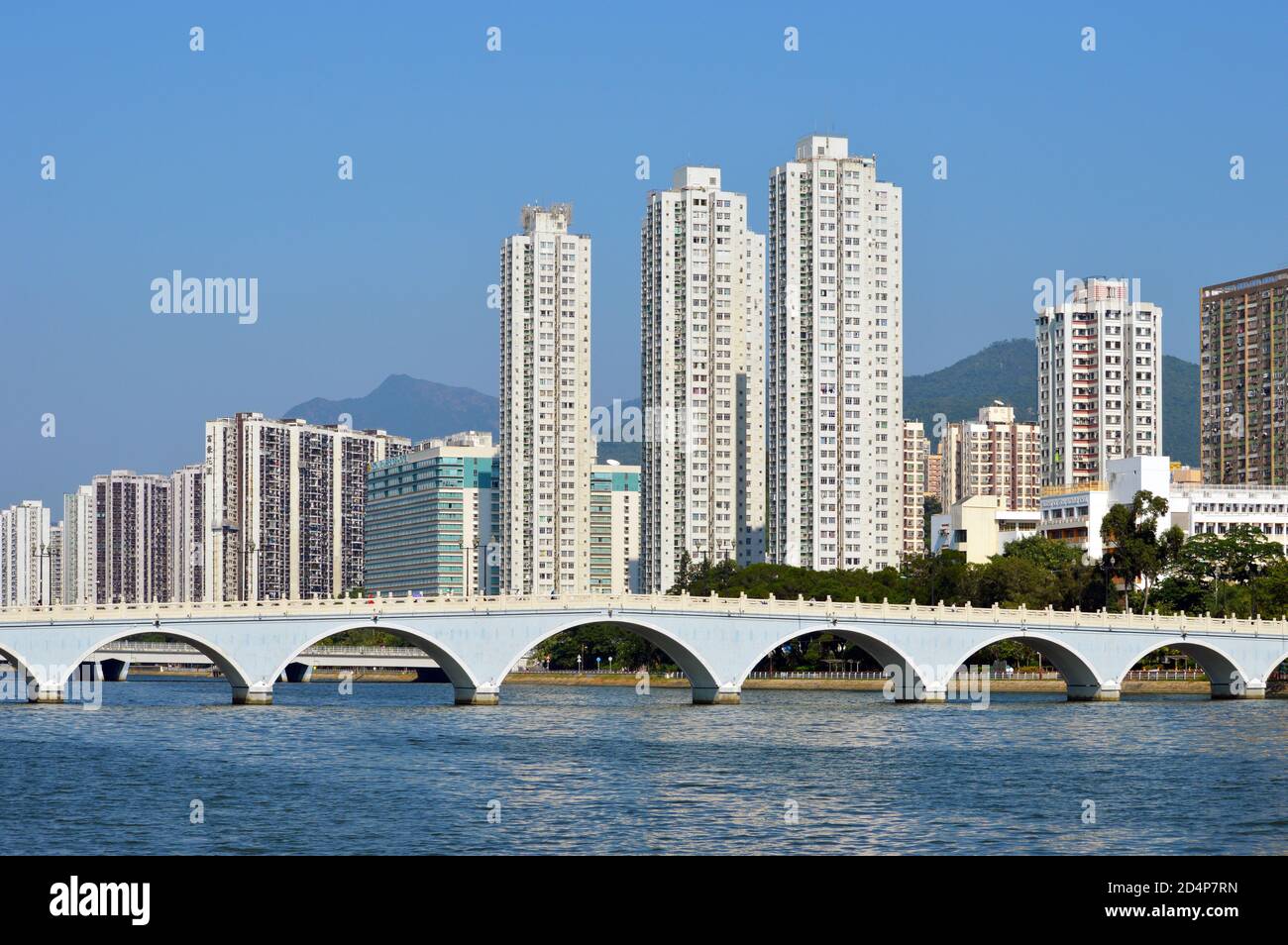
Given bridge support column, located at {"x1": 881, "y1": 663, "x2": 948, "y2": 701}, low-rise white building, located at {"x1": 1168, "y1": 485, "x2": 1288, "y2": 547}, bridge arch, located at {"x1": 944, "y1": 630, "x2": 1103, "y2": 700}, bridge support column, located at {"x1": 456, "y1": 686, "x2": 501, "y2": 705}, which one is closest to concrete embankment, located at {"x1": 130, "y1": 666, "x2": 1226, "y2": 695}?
bridge arch, located at {"x1": 944, "y1": 630, "x2": 1103, "y2": 700}

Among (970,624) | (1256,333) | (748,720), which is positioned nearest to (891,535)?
(1256,333)

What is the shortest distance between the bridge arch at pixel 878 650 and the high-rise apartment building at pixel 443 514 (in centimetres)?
10041

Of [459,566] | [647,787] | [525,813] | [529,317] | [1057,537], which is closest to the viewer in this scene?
[525,813]

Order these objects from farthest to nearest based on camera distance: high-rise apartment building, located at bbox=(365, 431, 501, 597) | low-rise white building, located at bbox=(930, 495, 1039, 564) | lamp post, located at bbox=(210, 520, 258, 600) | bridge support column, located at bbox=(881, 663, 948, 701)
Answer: lamp post, located at bbox=(210, 520, 258, 600), high-rise apartment building, located at bbox=(365, 431, 501, 597), low-rise white building, located at bbox=(930, 495, 1039, 564), bridge support column, located at bbox=(881, 663, 948, 701)

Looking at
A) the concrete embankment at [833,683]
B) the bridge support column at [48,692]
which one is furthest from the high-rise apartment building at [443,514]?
the bridge support column at [48,692]

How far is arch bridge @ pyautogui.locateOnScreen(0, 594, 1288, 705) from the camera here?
64.8 meters

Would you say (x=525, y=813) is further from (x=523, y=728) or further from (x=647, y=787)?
(x=523, y=728)

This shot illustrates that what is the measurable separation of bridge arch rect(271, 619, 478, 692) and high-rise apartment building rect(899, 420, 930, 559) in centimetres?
11506

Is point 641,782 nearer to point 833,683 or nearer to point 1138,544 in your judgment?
point 833,683

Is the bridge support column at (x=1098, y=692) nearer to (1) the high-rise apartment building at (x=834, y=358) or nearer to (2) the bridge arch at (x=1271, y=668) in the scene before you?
(2) the bridge arch at (x=1271, y=668)

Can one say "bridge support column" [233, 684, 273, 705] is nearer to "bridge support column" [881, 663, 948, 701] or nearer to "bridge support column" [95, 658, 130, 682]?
"bridge support column" [881, 663, 948, 701]

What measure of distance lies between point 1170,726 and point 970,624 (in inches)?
612
